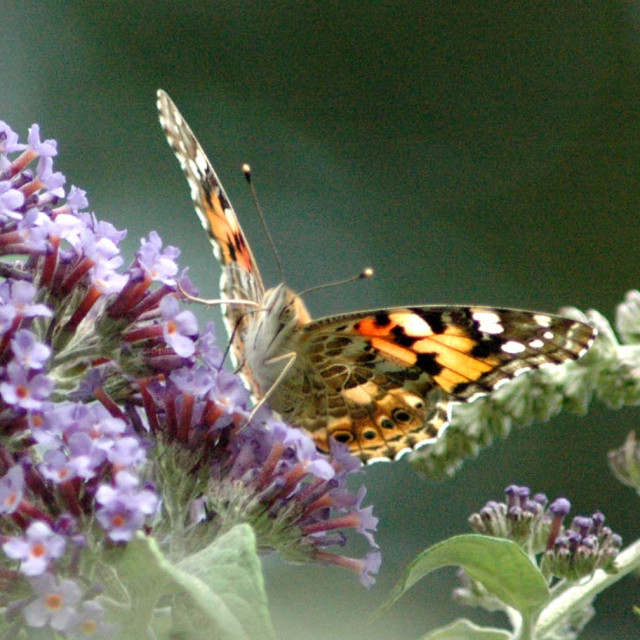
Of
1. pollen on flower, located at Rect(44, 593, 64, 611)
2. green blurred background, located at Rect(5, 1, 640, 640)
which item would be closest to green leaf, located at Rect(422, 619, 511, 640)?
pollen on flower, located at Rect(44, 593, 64, 611)

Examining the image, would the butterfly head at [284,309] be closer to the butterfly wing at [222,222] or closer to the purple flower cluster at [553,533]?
the butterfly wing at [222,222]

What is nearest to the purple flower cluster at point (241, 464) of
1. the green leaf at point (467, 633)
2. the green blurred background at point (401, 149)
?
the green leaf at point (467, 633)

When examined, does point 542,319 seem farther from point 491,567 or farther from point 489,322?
point 491,567

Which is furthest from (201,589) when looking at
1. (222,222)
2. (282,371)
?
(222,222)

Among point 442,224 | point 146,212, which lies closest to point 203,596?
point 146,212

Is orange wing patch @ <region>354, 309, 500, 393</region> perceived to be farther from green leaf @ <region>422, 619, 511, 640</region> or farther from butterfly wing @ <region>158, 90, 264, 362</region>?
green leaf @ <region>422, 619, 511, 640</region>
